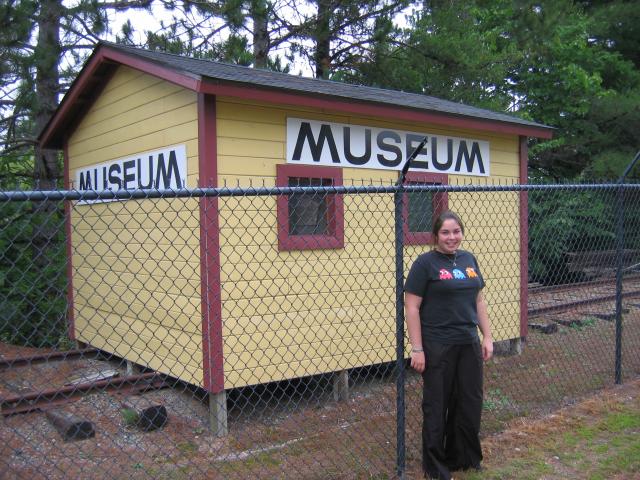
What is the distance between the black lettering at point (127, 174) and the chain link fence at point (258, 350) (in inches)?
10.1

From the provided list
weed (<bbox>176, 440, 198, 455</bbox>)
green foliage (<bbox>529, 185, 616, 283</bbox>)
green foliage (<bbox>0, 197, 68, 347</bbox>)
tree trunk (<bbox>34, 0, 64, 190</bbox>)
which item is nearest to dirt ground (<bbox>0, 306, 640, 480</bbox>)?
weed (<bbox>176, 440, 198, 455</bbox>)

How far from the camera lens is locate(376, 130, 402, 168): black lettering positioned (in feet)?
21.7

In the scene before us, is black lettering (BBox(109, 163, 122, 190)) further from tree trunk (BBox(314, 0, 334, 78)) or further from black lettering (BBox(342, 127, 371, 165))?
tree trunk (BBox(314, 0, 334, 78))

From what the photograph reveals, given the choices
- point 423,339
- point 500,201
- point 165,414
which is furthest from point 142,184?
point 500,201

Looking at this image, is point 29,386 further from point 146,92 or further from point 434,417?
point 434,417

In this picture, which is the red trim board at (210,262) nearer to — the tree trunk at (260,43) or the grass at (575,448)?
the grass at (575,448)

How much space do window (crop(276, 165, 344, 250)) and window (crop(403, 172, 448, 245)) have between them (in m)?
1.00

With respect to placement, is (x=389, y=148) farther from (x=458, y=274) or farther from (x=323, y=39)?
(x=323, y=39)

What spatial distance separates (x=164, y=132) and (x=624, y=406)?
4.85m

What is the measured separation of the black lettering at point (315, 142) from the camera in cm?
603

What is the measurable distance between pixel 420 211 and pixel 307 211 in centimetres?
160

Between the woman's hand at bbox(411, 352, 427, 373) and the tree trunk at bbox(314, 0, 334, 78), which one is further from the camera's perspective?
the tree trunk at bbox(314, 0, 334, 78)

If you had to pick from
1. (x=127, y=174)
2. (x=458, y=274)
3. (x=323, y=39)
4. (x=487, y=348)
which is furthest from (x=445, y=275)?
(x=323, y=39)

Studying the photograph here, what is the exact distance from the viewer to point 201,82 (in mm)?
5133
